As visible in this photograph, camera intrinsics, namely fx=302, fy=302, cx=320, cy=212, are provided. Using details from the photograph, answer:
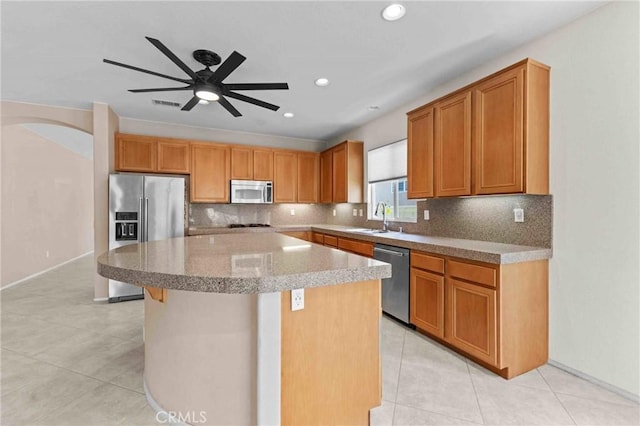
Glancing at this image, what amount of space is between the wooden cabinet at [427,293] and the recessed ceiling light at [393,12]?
196 cm

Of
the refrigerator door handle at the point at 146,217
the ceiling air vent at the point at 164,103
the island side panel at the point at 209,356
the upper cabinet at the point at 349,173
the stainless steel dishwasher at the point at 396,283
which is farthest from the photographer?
the upper cabinet at the point at 349,173

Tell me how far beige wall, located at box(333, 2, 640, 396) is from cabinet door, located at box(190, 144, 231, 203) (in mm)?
4236

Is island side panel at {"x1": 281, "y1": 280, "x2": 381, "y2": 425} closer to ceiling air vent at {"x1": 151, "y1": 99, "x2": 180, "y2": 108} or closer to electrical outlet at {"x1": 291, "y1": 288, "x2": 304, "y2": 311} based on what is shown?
electrical outlet at {"x1": 291, "y1": 288, "x2": 304, "y2": 311}

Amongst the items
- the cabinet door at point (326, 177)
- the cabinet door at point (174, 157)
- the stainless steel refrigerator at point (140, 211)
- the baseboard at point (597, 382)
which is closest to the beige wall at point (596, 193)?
the baseboard at point (597, 382)

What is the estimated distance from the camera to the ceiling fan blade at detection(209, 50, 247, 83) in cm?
201

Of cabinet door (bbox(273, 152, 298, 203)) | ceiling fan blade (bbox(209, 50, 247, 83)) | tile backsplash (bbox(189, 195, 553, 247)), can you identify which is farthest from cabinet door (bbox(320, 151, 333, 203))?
ceiling fan blade (bbox(209, 50, 247, 83))

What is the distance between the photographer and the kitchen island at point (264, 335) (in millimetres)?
1370

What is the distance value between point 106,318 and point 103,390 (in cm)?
165

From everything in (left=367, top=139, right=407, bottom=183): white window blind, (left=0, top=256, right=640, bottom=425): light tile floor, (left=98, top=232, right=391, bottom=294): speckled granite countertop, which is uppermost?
(left=367, top=139, right=407, bottom=183): white window blind

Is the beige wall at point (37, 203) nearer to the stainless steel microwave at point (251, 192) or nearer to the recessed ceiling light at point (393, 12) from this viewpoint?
the stainless steel microwave at point (251, 192)

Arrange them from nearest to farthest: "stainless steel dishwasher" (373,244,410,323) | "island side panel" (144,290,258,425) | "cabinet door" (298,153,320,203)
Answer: "island side panel" (144,290,258,425) → "stainless steel dishwasher" (373,244,410,323) → "cabinet door" (298,153,320,203)

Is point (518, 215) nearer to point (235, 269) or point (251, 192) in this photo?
point (235, 269)

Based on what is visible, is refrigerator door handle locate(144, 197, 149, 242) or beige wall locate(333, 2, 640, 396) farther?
refrigerator door handle locate(144, 197, 149, 242)

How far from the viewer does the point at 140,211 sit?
4.12 metres
